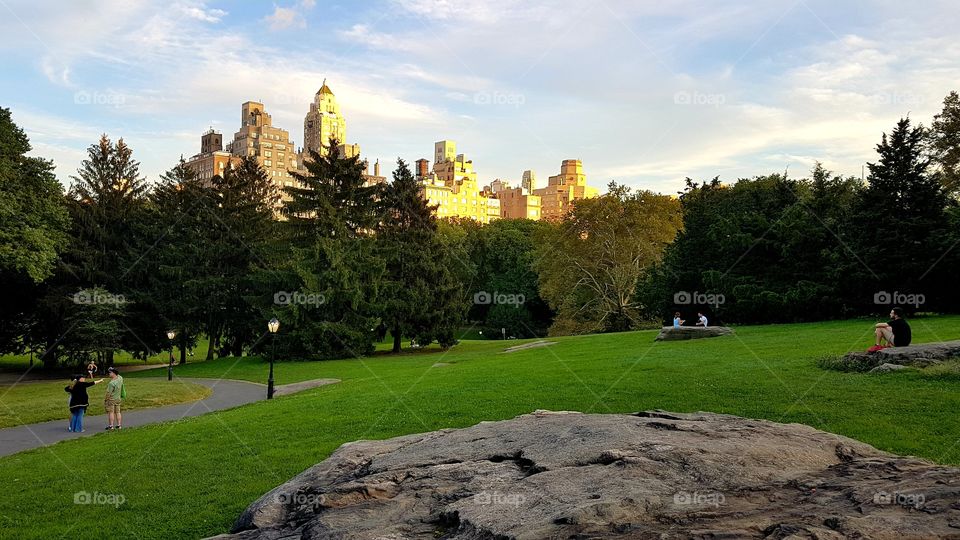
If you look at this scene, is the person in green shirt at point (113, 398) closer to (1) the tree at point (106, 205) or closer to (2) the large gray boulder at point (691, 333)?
(2) the large gray boulder at point (691, 333)

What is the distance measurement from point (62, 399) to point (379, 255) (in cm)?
2452

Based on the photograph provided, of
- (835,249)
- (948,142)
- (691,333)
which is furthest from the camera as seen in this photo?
(948,142)

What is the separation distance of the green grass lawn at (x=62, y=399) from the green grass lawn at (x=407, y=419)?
6.11 metres

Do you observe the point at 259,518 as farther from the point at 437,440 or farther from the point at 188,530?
the point at 188,530

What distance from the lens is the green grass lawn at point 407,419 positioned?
1035 cm

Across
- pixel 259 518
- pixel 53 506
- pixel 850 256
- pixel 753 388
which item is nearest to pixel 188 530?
pixel 259 518

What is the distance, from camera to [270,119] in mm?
190500

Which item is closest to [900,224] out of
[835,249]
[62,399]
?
[835,249]

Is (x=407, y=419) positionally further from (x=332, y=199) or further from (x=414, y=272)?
(x=332, y=199)

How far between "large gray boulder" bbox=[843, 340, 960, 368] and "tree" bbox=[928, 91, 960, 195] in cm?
2925

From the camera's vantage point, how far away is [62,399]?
2661 centimetres

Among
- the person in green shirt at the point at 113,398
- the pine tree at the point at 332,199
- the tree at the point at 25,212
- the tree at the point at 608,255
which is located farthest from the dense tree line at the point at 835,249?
the tree at the point at 25,212

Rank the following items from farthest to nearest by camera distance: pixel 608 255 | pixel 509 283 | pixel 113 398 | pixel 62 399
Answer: pixel 509 283, pixel 608 255, pixel 62 399, pixel 113 398

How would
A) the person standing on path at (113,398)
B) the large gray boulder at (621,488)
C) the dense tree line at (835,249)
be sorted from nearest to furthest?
the large gray boulder at (621,488) → the person standing on path at (113,398) → the dense tree line at (835,249)
